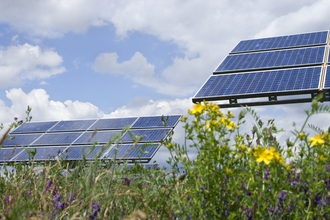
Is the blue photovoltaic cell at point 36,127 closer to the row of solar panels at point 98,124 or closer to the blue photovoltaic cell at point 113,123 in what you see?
the row of solar panels at point 98,124

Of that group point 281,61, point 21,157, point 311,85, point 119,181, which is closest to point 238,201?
point 119,181

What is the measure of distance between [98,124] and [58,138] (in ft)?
5.93

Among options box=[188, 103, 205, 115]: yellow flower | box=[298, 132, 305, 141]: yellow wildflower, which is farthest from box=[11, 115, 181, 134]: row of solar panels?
box=[298, 132, 305, 141]: yellow wildflower

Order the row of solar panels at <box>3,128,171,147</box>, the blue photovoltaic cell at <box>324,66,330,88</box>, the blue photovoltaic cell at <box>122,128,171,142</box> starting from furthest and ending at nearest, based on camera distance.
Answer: the row of solar panels at <box>3,128,171,147</box> < the blue photovoltaic cell at <box>122,128,171,142</box> < the blue photovoltaic cell at <box>324,66,330,88</box>

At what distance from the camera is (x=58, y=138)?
11.6 m

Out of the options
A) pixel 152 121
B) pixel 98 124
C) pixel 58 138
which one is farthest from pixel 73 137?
pixel 152 121

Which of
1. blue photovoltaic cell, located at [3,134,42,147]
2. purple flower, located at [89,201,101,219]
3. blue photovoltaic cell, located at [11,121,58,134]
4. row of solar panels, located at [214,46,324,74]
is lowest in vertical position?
purple flower, located at [89,201,101,219]

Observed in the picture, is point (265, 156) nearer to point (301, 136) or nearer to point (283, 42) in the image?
point (301, 136)

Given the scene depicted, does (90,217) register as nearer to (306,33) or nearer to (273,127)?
(273,127)

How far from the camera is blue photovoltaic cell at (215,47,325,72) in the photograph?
9.44 metres

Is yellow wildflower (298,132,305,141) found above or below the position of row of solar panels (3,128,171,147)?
below

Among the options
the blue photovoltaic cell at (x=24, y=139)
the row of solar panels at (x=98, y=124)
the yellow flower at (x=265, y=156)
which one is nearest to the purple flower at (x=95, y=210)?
the yellow flower at (x=265, y=156)

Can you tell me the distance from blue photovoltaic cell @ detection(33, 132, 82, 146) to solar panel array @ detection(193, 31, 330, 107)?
5.79 meters

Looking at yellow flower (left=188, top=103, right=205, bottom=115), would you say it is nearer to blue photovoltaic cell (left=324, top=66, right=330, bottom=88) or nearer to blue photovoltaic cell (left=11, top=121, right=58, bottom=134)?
blue photovoltaic cell (left=324, top=66, right=330, bottom=88)
